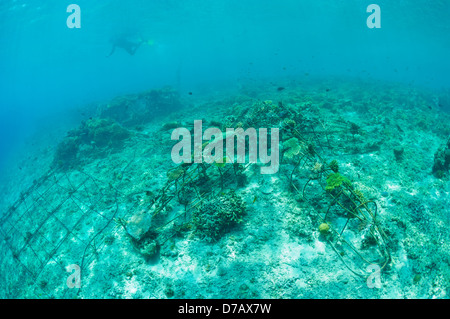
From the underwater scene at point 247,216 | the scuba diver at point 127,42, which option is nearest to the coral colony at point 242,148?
the underwater scene at point 247,216

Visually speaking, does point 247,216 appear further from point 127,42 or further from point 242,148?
point 127,42

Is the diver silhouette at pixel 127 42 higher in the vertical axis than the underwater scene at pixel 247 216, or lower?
higher

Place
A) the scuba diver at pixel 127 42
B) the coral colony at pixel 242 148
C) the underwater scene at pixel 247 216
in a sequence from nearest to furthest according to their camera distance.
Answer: the underwater scene at pixel 247 216
the coral colony at pixel 242 148
the scuba diver at pixel 127 42

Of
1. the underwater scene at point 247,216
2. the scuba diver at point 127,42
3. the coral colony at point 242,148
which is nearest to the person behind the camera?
the underwater scene at point 247,216

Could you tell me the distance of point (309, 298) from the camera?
4.83m

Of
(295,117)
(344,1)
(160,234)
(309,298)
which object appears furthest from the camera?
(344,1)

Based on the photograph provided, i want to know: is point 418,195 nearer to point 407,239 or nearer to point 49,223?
point 407,239

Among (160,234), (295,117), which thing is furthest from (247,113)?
(160,234)

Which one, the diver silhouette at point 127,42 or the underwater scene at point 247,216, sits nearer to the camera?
the underwater scene at point 247,216

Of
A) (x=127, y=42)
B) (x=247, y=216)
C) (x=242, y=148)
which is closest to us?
(x=247, y=216)

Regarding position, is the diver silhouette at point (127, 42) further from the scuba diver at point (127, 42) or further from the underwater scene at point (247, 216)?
the underwater scene at point (247, 216)

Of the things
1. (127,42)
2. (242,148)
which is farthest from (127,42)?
(242,148)

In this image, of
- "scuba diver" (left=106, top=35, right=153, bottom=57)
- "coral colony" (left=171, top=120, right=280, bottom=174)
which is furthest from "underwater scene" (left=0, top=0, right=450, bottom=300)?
"scuba diver" (left=106, top=35, right=153, bottom=57)
